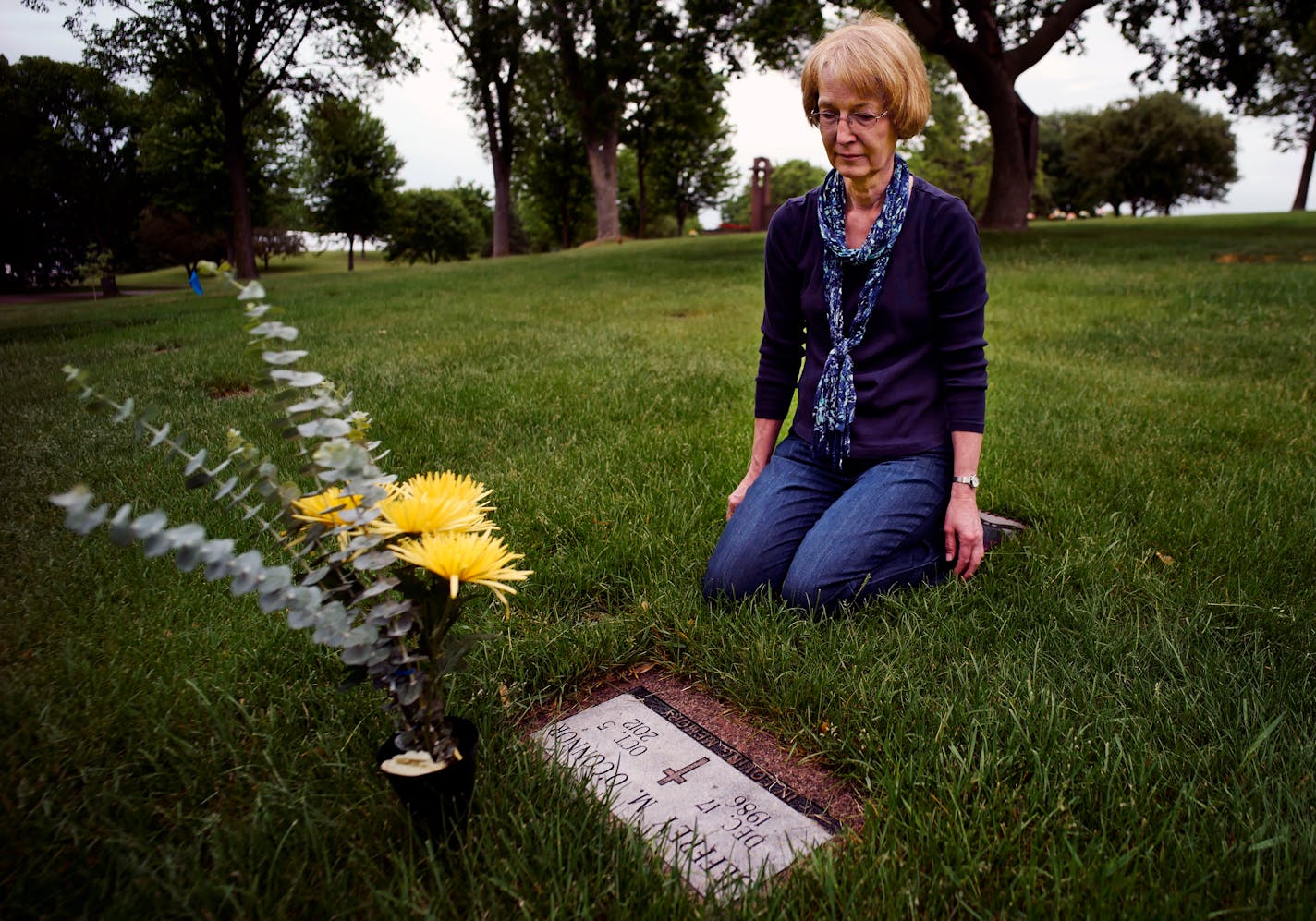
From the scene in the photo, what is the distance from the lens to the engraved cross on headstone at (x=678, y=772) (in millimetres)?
1938

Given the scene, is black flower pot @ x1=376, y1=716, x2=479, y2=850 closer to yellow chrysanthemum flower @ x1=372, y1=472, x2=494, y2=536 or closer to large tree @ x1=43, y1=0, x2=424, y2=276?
yellow chrysanthemum flower @ x1=372, y1=472, x2=494, y2=536

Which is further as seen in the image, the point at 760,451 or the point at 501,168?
the point at 501,168

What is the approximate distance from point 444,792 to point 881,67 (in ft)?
7.88

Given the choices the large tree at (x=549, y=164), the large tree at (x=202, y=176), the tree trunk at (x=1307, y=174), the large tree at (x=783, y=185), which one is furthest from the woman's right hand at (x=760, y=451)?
the large tree at (x=783, y=185)

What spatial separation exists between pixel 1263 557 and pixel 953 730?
71.1 inches

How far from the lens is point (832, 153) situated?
2.72 meters

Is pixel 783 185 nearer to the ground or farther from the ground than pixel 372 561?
farther from the ground

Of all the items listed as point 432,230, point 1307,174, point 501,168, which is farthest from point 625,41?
point 432,230

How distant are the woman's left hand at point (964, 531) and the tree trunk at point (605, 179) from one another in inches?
1015

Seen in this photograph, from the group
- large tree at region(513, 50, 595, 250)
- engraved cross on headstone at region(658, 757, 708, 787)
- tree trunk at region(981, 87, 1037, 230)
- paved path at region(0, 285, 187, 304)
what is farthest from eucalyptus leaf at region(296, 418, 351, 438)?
large tree at region(513, 50, 595, 250)

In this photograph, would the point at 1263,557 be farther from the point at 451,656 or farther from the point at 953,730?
the point at 451,656

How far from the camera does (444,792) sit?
1.53 m

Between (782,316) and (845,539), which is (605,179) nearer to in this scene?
(782,316)

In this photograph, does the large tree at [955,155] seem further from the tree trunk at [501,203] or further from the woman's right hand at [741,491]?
the woman's right hand at [741,491]
